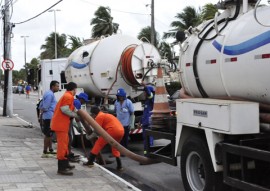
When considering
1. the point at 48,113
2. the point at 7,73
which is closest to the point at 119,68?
the point at 48,113

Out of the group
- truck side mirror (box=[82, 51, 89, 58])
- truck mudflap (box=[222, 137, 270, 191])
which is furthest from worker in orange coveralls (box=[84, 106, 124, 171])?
truck side mirror (box=[82, 51, 89, 58])

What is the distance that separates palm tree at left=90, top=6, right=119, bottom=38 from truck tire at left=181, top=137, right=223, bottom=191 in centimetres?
4718

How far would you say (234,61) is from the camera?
5.46 meters

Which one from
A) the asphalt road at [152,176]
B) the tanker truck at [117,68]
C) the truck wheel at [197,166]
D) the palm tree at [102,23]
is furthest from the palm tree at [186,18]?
the truck wheel at [197,166]

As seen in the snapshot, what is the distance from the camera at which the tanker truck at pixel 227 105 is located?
199 inches

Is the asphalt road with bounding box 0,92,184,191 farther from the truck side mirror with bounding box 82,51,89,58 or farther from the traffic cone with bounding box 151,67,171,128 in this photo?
the truck side mirror with bounding box 82,51,89,58

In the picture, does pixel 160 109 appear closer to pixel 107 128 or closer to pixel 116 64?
pixel 107 128

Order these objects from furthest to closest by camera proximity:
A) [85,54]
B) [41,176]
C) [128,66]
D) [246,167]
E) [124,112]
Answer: [85,54], [128,66], [124,112], [41,176], [246,167]

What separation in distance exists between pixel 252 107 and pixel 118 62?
22.8 ft

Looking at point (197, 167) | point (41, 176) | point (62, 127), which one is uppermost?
point (62, 127)

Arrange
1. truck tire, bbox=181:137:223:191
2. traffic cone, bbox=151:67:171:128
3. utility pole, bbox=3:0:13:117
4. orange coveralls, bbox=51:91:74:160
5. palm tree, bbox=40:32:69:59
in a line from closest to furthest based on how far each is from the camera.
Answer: truck tire, bbox=181:137:223:191 < traffic cone, bbox=151:67:171:128 < orange coveralls, bbox=51:91:74:160 < utility pole, bbox=3:0:13:117 < palm tree, bbox=40:32:69:59

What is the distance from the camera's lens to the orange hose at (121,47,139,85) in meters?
11.3

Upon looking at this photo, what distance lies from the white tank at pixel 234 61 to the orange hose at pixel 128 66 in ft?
14.8

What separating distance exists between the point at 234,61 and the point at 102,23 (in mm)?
48898
